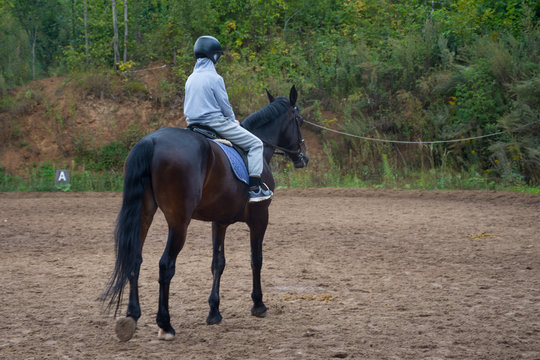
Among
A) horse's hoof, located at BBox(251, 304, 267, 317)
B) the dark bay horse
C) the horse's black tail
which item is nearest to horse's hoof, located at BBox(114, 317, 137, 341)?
the dark bay horse

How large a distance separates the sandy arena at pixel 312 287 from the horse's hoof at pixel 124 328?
0.07 metres

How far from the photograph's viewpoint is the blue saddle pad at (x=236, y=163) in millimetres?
5793

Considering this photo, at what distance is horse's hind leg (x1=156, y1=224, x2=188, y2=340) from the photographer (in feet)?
16.8

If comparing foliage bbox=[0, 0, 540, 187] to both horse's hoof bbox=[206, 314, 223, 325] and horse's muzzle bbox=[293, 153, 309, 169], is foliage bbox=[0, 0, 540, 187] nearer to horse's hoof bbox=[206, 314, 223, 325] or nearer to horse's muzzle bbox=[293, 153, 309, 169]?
horse's muzzle bbox=[293, 153, 309, 169]

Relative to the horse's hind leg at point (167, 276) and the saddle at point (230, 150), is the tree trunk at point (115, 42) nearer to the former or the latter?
the saddle at point (230, 150)

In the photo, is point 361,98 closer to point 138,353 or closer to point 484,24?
point 484,24

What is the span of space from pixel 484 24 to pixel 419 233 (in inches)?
505

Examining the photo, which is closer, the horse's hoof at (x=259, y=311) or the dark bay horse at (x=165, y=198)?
the dark bay horse at (x=165, y=198)

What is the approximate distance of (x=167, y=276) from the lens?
5.14 m

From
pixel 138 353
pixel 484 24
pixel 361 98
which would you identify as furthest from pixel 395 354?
pixel 484 24

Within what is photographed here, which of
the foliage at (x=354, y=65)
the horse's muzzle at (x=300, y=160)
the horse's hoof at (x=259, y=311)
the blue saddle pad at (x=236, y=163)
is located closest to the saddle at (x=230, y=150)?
the blue saddle pad at (x=236, y=163)

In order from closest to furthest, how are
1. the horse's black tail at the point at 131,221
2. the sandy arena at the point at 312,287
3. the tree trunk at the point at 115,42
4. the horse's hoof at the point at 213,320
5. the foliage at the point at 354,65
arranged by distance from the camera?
1. the sandy arena at the point at 312,287
2. the horse's black tail at the point at 131,221
3. the horse's hoof at the point at 213,320
4. the foliage at the point at 354,65
5. the tree trunk at the point at 115,42

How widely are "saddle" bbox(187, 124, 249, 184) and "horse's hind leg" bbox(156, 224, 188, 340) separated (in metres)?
0.92

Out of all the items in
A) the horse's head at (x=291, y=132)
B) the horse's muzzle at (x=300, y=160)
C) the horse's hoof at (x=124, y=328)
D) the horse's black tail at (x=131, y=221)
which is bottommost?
the horse's hoof at (x=124, y=328)
